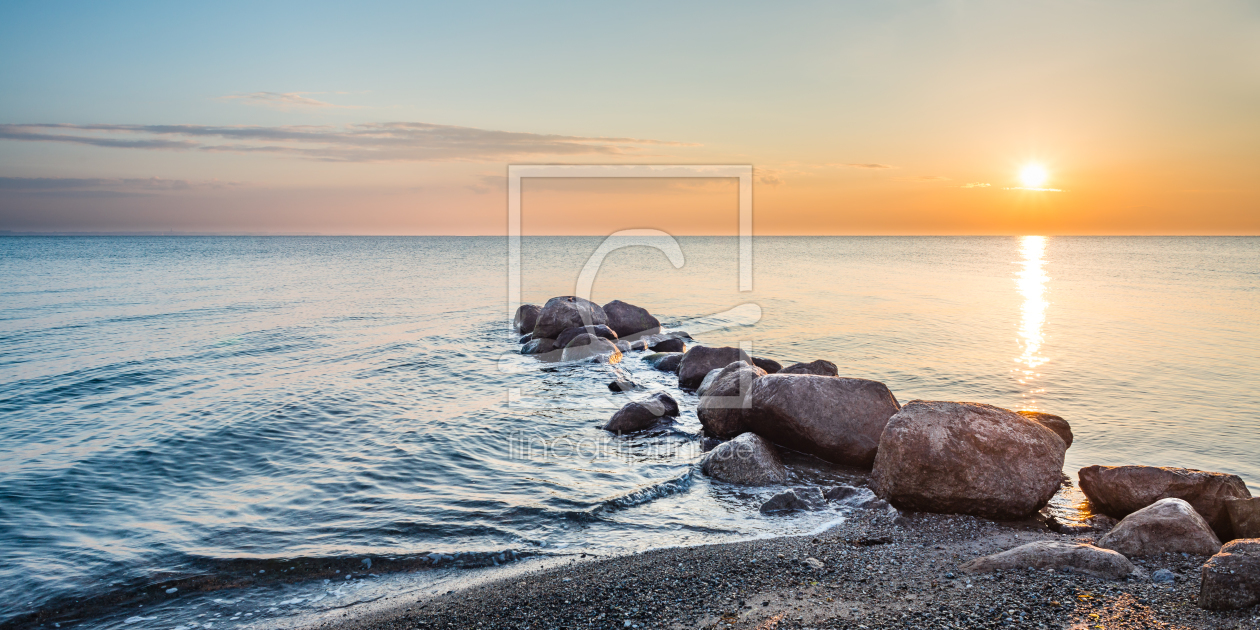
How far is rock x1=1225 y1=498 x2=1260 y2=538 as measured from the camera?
22.8 ft

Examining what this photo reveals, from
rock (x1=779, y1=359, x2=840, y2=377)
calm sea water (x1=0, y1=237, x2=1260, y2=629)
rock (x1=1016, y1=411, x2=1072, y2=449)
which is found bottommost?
calm sea water (x1=0, y1=237, x2=1260, y2=629)

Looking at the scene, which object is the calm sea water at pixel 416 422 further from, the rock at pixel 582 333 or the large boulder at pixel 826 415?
the rock at pixel 582 333

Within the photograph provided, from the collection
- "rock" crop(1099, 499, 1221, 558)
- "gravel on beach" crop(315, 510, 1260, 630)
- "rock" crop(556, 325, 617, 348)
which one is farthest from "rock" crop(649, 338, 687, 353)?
"rock" crop(1099, 499, 1221, 558)

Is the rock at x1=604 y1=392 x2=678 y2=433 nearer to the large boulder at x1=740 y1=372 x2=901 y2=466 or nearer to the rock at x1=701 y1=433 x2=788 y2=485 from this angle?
the large boulder at x1=740 y1=372 x2=901 y2=466

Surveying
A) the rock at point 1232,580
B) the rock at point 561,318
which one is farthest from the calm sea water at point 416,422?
→ the rock at point 1232,580

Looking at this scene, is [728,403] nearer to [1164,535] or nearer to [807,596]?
[807,596]

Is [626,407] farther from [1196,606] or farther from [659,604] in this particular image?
[1196,606]

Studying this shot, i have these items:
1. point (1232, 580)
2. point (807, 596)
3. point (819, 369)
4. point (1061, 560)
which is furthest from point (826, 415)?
point (1232, 580)

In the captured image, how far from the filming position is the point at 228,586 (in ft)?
21.2

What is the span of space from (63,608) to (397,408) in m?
7.38

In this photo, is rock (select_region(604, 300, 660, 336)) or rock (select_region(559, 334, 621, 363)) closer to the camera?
rock (select_region(559, 334, 621, 363))

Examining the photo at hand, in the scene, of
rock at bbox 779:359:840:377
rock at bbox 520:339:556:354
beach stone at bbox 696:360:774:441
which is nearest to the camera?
beach stone at bbox 696:360:774:441

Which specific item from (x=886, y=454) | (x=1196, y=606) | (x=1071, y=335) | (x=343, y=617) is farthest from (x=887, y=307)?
(x=343, y=617)

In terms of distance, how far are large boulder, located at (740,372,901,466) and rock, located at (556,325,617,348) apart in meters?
9.70
